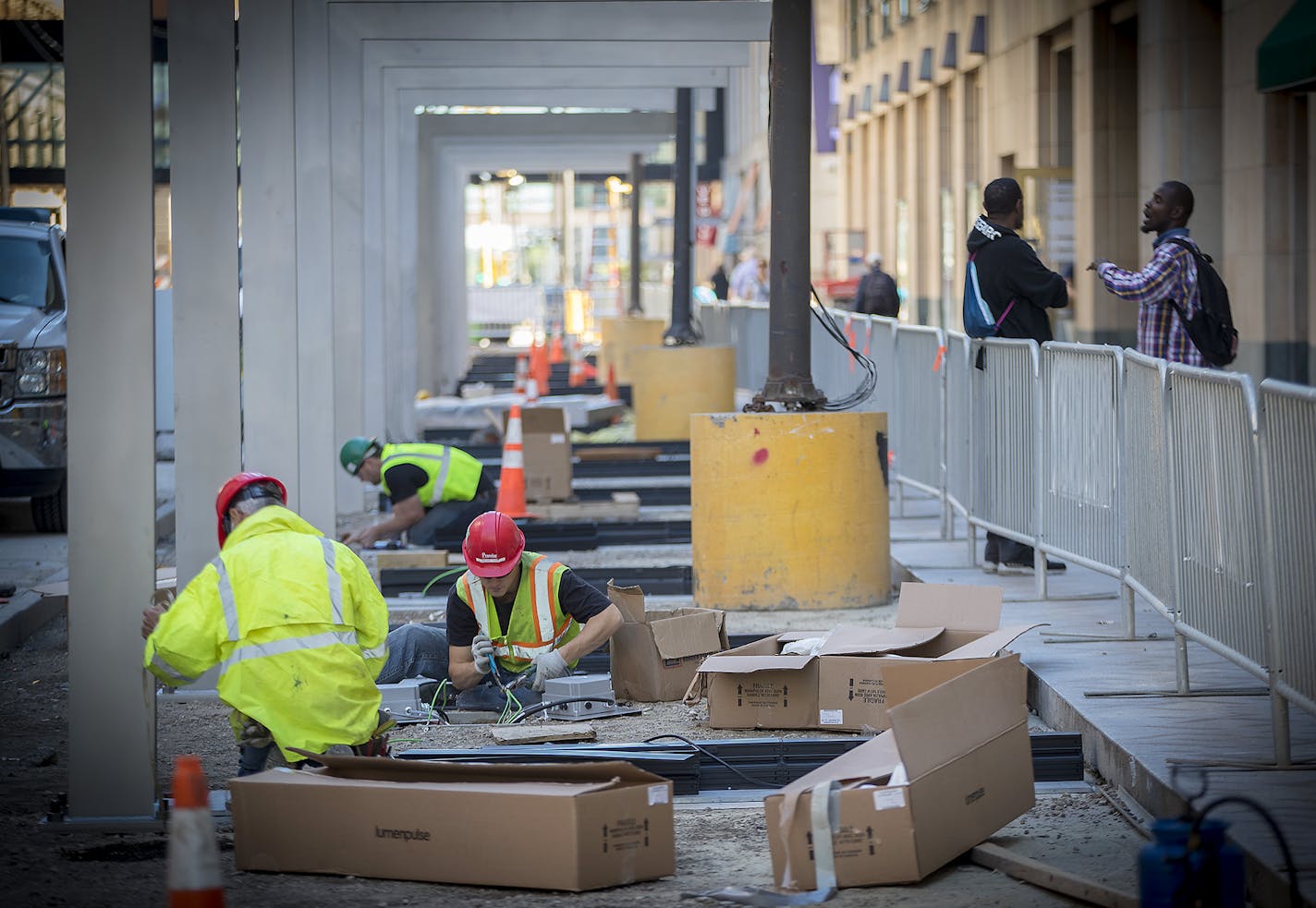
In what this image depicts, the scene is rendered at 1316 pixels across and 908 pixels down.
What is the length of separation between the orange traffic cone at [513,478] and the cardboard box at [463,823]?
921cm

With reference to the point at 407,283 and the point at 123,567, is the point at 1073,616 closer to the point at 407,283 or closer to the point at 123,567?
the point at 123,567

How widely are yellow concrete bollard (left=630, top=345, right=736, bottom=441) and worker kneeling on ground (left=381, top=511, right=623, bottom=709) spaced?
556 inches

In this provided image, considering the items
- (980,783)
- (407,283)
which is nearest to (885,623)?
(980,783)

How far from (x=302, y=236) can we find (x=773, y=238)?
3.35 meters

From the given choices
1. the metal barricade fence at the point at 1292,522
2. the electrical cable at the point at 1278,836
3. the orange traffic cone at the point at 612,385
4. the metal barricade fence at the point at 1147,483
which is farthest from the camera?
the orange traffic cone at the point at 612,385

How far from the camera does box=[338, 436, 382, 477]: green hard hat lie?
13.1 metres

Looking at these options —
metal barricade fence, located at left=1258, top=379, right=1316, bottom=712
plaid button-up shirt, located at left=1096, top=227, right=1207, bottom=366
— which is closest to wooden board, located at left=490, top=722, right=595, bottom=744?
metal barricade fence, located at left=1258, top=379, right=1316, bottom=712

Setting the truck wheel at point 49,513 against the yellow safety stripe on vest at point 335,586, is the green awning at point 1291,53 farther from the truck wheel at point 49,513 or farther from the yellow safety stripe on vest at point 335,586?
the yellow safety stripe on vest at point 335,586

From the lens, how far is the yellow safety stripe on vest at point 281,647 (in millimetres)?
6410

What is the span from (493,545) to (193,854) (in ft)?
12.4

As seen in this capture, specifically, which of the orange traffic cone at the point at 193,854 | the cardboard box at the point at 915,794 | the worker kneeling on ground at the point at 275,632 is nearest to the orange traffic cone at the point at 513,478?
the worker kneeling on ground at the point at 275,632

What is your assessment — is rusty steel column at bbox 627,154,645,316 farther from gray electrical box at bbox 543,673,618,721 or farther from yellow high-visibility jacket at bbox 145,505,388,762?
yellow high-visibility jacket at bbox 145,505,388,762

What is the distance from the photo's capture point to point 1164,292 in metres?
9.80

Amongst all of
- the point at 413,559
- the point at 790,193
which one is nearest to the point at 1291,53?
the point at 790,193
